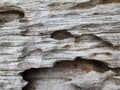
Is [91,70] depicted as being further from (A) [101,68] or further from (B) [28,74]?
(B) [28,74]

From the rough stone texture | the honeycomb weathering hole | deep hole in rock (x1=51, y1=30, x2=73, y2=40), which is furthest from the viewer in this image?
the honeycomb weathering hole

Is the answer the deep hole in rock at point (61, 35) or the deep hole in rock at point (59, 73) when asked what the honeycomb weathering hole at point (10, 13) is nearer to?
the deep hole in rock at point (61, 35)

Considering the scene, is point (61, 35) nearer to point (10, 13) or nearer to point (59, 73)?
point (59, 73)

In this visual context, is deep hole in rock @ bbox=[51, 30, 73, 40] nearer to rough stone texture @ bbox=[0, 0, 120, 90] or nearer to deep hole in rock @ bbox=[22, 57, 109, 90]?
rough stone texture @ bbox=[0, 0, 120, 90]

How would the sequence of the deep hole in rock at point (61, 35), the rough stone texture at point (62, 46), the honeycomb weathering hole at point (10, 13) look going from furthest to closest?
the honeycomb weathering hole at point (10, 13) < the deep hole in rock at point (61, 35) < the rough stone texture at point (62, 46)

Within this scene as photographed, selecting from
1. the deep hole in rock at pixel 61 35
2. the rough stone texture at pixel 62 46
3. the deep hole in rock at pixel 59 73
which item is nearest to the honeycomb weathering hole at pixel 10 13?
the rough stone texture at pixel 62 46

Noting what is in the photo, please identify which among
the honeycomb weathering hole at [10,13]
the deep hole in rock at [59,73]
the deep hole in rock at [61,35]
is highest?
the honeycomb weathering hole at [10,13]

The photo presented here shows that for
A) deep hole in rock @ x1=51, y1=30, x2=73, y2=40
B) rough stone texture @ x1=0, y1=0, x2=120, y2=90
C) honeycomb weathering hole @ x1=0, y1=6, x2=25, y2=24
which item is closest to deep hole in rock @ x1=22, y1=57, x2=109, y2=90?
rough stone texture @ x1=0, y1=0, x2=120, y2=90

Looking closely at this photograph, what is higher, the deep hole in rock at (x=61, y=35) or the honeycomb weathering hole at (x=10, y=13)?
the honeycomb weathering hole at (x=10, y=13)

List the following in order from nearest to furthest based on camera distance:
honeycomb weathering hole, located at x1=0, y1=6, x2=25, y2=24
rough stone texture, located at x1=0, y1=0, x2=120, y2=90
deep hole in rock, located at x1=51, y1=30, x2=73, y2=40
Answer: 1. rough stone texture, located at x1=0, y1=0, x2=120, y2=90
2. deep hole in rock, located at x1=51, y1=30, x2=73, y2=40
3. honeycomb weathering hole, located at x1=0, y1=6, x2=25, y2=24
